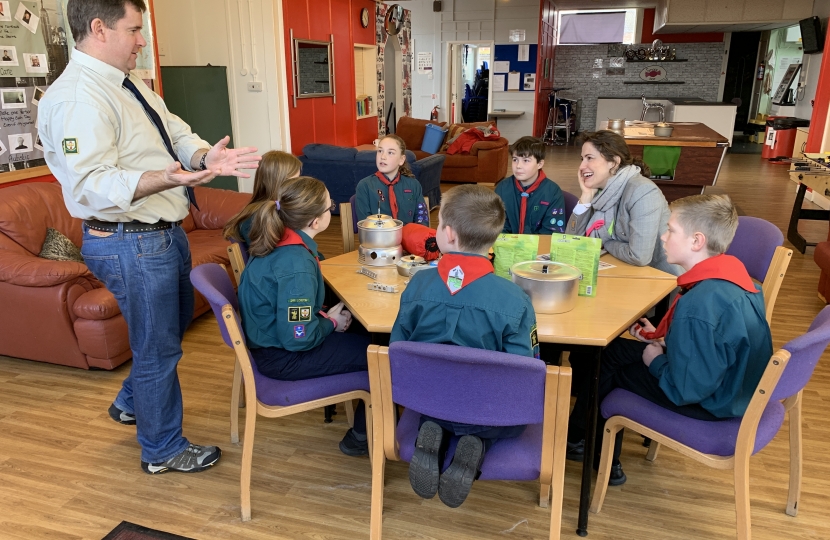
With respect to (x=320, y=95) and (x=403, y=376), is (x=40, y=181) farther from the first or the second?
(x=320, y=95)

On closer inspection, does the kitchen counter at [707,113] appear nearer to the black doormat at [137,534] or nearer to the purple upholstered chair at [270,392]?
the purple upholstered chair at [270,392]

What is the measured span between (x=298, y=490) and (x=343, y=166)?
4.61 metres

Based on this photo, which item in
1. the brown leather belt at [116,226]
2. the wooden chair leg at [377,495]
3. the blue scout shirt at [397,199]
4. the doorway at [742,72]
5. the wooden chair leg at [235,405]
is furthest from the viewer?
the doorway at [742,72]

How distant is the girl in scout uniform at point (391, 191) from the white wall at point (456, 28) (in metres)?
10.6

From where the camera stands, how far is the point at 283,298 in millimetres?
2139

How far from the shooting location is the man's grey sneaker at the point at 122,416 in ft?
9.28

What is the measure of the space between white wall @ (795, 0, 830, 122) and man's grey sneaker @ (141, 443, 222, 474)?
10887mm

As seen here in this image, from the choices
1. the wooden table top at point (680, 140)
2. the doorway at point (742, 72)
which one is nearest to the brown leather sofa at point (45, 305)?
the wooden table top at point (680, 140)

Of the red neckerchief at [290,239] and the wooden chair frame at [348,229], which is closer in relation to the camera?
the red neckerchief at [290,239]

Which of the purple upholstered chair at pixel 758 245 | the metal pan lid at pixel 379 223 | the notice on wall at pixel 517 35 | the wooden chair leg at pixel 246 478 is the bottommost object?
the wooden chair leg at pixel 246 478

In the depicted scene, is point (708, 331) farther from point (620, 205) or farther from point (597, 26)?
point (597, 26)

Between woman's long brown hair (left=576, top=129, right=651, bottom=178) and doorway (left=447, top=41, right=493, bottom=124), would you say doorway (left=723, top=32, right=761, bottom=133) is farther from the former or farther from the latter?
woman's long brown hair (left=576, top=129, right=651, bottom=178)

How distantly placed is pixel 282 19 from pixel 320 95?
117cm

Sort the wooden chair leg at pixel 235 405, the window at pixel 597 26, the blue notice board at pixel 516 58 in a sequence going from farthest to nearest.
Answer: the window at pixel 597 26, the blue notice board at pixel 516 58, the wooden chair leg at pixel 235 405
